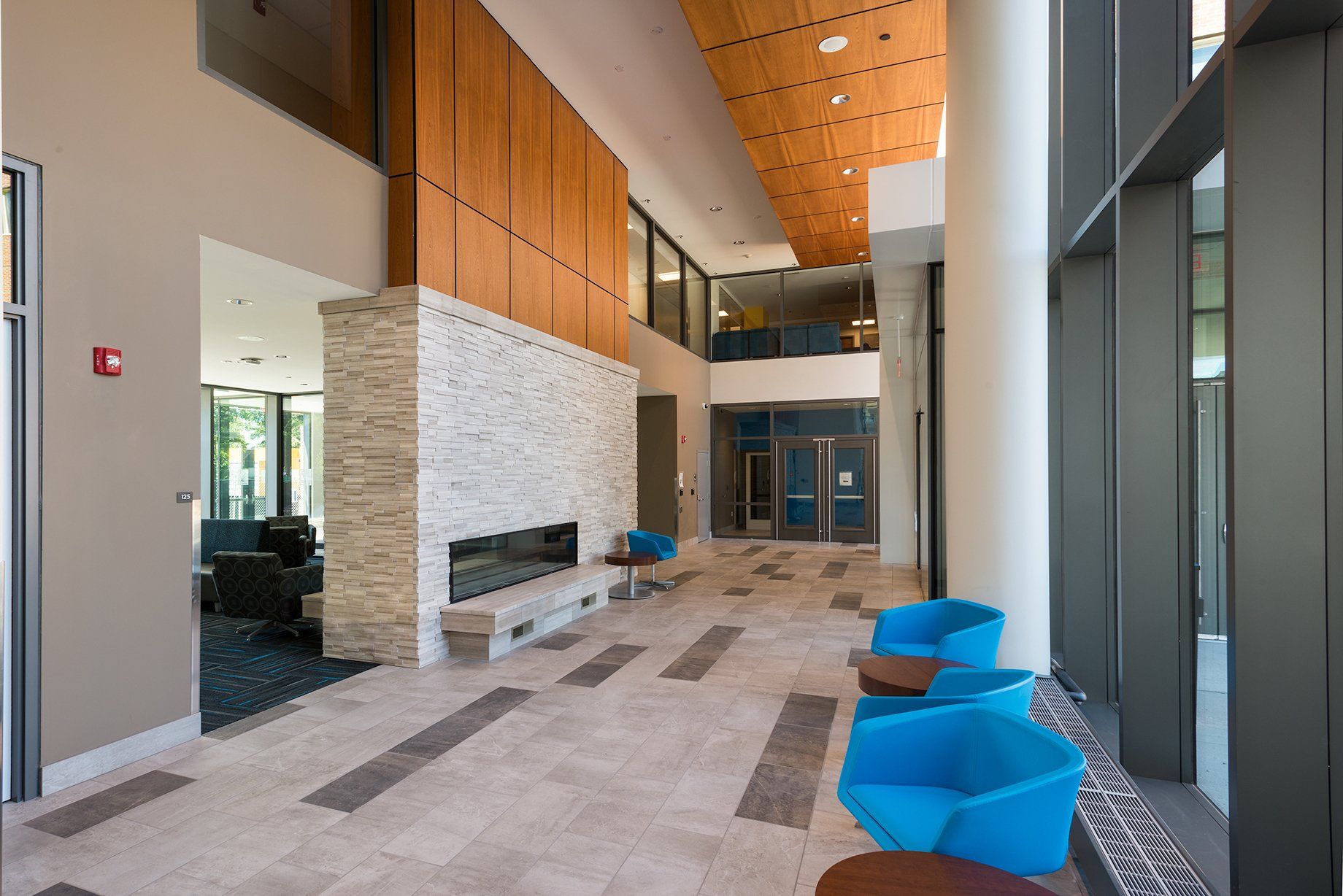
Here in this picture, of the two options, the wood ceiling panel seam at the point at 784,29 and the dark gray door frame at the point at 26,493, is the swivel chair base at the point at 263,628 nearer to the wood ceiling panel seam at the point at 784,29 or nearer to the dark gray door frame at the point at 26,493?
the dark gray door frame at the point at 26,493

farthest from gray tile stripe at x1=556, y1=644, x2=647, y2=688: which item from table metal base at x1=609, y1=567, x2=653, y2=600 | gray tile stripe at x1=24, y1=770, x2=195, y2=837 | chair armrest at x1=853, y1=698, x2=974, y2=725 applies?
chair armrest at x1=853, y1=698, x2=974, y2=725

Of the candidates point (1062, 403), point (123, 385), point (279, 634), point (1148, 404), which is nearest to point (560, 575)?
point (279, 634)

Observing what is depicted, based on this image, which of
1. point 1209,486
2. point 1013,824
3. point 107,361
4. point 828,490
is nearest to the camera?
point 1013,824

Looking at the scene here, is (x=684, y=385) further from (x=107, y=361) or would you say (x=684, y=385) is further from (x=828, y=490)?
(x=107, y=361)

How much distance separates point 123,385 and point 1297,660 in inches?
205

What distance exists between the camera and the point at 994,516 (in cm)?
457

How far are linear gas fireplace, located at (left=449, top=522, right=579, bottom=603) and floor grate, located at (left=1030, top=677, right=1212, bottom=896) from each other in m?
4.65

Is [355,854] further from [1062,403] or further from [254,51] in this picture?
[254,51]

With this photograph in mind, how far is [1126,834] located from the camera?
2854 millimetres

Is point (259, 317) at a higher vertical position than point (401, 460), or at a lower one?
higher

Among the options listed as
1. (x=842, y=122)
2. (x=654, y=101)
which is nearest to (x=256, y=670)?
(x=654, y=101)

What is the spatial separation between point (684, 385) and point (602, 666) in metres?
8.47

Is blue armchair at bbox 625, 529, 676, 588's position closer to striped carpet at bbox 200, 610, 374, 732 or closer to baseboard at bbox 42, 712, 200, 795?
striped carpet at bbox 200, 610, 374, 732

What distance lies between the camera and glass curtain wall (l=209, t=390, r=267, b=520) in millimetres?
13945
